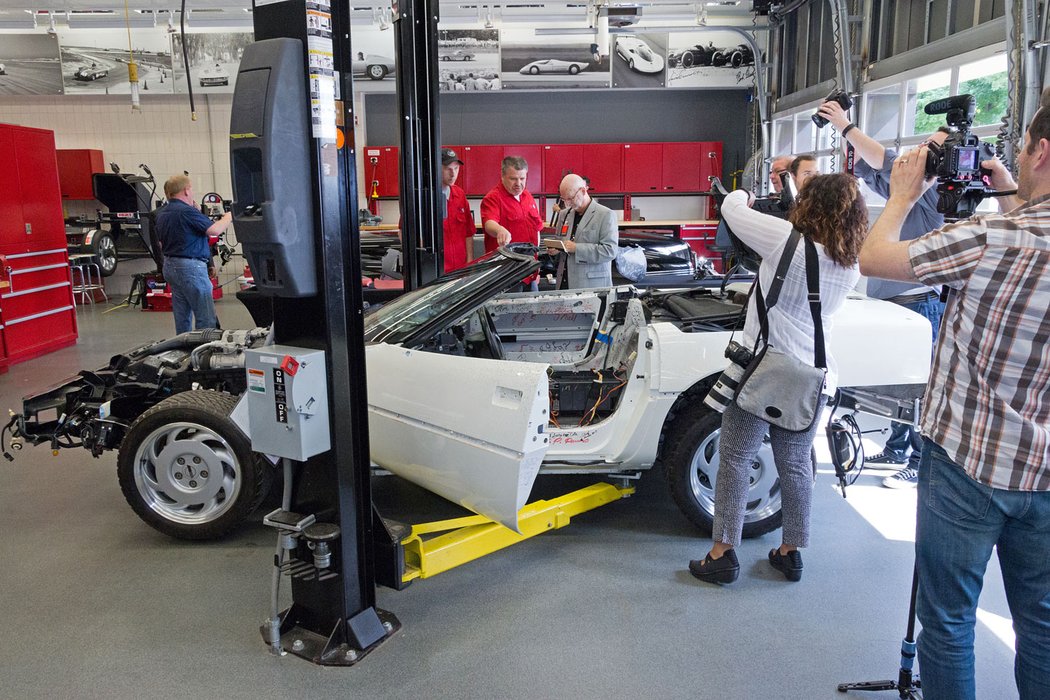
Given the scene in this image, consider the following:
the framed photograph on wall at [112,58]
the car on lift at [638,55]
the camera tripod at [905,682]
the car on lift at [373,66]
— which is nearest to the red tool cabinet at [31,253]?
the framed photograph on wall at [112,58]

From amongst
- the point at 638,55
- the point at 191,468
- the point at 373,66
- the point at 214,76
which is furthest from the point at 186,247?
the point at 638,55

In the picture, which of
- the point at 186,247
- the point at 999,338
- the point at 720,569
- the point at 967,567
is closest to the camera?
the point at 999,338

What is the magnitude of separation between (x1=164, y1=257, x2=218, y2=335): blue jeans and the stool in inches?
210

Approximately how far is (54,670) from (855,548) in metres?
3.25

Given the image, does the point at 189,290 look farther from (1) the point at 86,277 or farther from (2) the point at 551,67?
(2) the point at 551,67

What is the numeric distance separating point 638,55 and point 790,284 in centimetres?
1104

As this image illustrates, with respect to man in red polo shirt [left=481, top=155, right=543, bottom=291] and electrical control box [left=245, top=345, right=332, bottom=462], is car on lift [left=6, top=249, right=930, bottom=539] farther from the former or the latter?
man in red polo shirt [left=481, top=155, right=543, bottom=291]

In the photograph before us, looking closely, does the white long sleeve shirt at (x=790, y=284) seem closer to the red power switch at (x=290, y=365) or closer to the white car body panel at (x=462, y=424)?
the white car body panel at (x=462, y=424)

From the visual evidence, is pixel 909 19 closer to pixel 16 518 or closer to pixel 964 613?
pixel 964 613

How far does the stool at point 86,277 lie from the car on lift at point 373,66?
507 centimetres

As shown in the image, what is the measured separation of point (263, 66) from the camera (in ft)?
7.59

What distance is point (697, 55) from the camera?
41.8 feet

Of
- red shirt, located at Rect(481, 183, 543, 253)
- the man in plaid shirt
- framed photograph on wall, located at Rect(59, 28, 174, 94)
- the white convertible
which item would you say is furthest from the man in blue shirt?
framed photograph on wall, located at Rect(59, 28, 174, 94)

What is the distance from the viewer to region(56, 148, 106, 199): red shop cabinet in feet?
41.9
